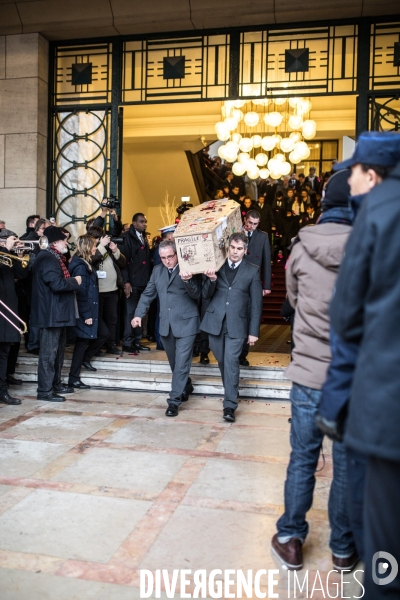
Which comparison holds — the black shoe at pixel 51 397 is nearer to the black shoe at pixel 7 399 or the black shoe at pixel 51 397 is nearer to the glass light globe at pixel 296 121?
the black shoe at pixel 7 399

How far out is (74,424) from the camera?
579cm

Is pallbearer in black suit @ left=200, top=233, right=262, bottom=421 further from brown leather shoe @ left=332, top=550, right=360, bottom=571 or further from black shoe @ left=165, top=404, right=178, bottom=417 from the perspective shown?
brown leather shoe @ left=332, top=550, right=360, bottom=571

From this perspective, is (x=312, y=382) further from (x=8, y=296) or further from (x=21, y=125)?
(x=21, y=125)

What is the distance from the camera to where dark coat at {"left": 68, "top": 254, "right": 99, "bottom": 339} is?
721 cm

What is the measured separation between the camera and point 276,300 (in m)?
14.0

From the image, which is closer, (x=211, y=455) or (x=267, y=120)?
(x=211, y=455)

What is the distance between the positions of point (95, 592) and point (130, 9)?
8.01 m

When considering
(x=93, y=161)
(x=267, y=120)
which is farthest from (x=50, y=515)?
(x=267, y=120)

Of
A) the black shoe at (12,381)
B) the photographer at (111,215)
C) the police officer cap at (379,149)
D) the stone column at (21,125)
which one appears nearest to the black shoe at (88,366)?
the black shoe at (12,381)

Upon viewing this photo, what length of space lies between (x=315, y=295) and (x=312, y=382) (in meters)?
0.44

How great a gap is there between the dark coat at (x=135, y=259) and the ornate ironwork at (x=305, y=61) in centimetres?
267

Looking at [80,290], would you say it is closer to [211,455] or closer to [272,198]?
[211,455]

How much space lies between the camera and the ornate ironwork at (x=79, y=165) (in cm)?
937

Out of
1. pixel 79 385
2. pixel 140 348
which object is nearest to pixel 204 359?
pixel 140 348
